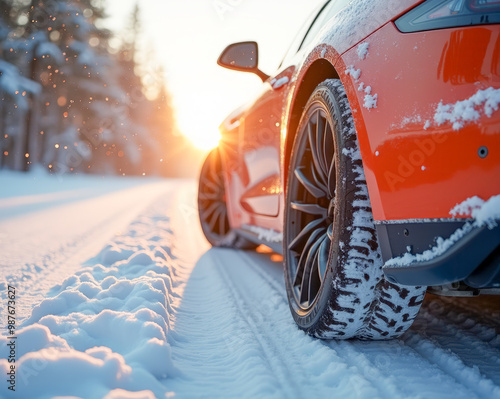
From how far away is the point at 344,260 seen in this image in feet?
4.85

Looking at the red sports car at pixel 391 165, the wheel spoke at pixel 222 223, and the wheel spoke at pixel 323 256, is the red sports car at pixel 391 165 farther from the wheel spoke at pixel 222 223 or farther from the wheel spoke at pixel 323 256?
the wheel spoke at pixel 222 223

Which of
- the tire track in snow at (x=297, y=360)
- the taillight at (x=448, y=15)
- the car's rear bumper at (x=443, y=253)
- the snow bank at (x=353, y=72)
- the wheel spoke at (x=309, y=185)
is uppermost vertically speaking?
the taillight at (x=448, y=15)

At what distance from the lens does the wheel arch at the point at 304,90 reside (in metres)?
1.95

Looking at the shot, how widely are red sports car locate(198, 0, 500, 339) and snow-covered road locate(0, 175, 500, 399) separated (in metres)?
0.18

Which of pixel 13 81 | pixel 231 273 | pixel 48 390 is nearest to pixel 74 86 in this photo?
pixel 13 81

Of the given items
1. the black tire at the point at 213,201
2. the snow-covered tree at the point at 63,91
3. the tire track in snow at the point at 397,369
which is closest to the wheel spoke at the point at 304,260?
the tire track in snow at the point at 397,369

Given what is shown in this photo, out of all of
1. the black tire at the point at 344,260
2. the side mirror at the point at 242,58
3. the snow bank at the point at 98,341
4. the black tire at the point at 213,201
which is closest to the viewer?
the snow bank at the point at 98,341

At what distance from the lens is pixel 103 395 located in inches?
46.8

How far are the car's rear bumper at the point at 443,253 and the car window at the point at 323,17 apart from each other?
1.44m

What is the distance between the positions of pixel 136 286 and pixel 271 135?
125cm

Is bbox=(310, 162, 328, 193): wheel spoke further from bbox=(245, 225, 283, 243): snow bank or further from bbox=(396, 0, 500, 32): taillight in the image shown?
bbox=(396, 0, 500, 32): taillight

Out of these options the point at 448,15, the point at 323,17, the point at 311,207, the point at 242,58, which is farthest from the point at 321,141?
the point at 242,58

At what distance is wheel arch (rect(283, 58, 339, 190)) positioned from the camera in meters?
1.95

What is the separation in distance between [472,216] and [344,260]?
52 cm
